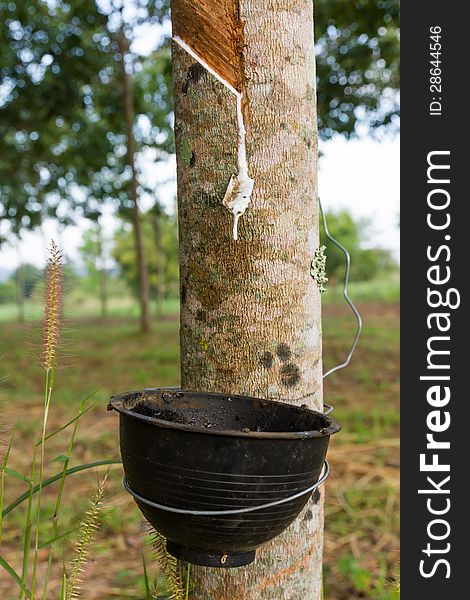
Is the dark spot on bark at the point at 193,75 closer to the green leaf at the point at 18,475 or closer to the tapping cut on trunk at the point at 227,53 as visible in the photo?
the tapping cut on trunk at the point at 227,53

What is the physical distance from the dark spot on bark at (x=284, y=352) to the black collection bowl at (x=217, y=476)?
0.15 metres

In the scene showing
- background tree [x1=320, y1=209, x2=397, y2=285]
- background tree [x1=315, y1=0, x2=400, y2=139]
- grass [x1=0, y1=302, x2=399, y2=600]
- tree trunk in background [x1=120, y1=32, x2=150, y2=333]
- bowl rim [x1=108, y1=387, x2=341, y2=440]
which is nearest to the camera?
bowl rim [x1=108, y1=387, x2=341, y2=440]

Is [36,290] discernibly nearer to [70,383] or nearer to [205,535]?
[205,535]

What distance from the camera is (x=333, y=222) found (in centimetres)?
2025

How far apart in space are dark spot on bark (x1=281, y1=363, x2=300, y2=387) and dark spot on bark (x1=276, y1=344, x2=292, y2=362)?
17mm

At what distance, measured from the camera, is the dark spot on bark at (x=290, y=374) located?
4.29 ft

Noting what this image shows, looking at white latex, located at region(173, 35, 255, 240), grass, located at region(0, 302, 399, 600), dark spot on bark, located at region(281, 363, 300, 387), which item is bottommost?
grass, located at region(0, 302, 399, 600)

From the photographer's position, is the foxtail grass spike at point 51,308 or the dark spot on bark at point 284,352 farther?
the dark spot on bark at point 284,352

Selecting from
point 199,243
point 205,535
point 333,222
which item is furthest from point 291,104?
point 333,222

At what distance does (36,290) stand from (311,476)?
0.64 metres

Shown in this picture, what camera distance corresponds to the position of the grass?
97.1 inches

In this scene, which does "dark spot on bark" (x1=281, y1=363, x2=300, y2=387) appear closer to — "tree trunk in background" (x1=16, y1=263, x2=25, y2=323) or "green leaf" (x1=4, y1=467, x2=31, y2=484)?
"green leaf" (x1=4, y1=467, x2=31, y2=484)

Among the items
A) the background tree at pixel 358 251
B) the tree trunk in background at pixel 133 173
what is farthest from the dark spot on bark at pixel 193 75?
the background tree at pixel 358 251

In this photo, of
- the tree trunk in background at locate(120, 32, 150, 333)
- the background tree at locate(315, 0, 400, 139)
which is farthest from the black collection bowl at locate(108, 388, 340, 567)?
the tree trunk in background at locate(120, 32, 150, 333)
